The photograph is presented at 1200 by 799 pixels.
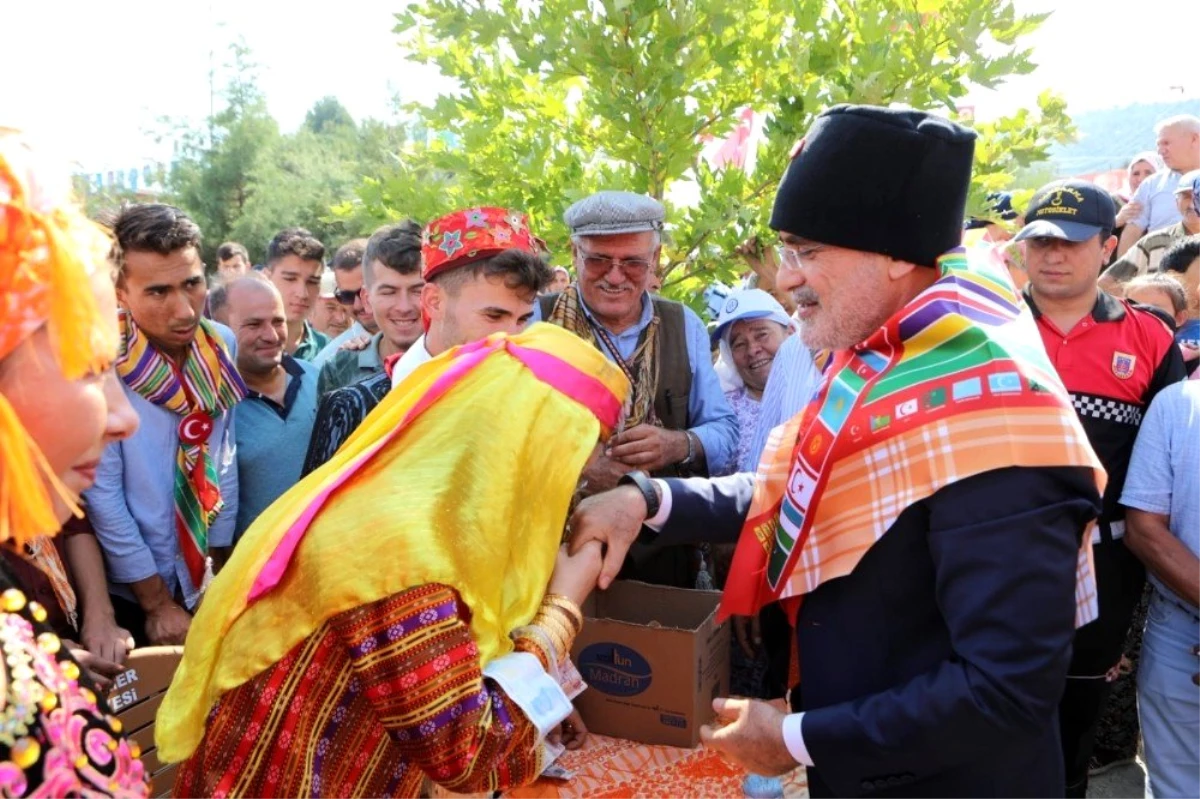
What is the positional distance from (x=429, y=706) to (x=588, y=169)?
3.21 meters

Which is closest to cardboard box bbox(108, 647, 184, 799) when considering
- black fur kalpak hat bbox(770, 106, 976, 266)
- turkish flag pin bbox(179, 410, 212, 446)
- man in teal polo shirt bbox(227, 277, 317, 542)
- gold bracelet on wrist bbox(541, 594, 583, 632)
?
turkish flag pin bbox(179, 410, 212, 446)

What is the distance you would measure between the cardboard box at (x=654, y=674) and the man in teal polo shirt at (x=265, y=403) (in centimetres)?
158

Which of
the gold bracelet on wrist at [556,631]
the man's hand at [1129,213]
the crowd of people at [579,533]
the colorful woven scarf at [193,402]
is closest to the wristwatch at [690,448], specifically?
the crowd of people at [579,533]

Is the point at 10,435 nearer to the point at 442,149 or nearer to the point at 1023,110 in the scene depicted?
the point at 442,149

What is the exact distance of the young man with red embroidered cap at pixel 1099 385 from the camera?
338cm

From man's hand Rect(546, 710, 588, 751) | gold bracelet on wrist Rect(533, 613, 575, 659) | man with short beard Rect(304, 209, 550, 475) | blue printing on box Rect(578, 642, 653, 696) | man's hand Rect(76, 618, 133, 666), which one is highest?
man with short beard Rect(304, 209, 550, 475)

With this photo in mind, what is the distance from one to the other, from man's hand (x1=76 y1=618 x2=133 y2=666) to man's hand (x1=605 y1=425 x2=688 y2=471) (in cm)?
177

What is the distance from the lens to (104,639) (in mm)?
3027

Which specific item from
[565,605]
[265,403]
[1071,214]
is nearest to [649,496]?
[565,605]

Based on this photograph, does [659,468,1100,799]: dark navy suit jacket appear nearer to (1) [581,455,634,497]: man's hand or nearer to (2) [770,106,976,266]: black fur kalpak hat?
(2) [770,106,976,266]: black fur kalpak hat

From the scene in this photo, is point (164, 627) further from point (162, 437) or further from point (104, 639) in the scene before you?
point (162, 437)

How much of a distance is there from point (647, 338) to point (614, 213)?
532 millimetres

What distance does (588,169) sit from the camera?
427cm

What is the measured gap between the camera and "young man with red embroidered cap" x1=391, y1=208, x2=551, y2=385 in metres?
2.49
